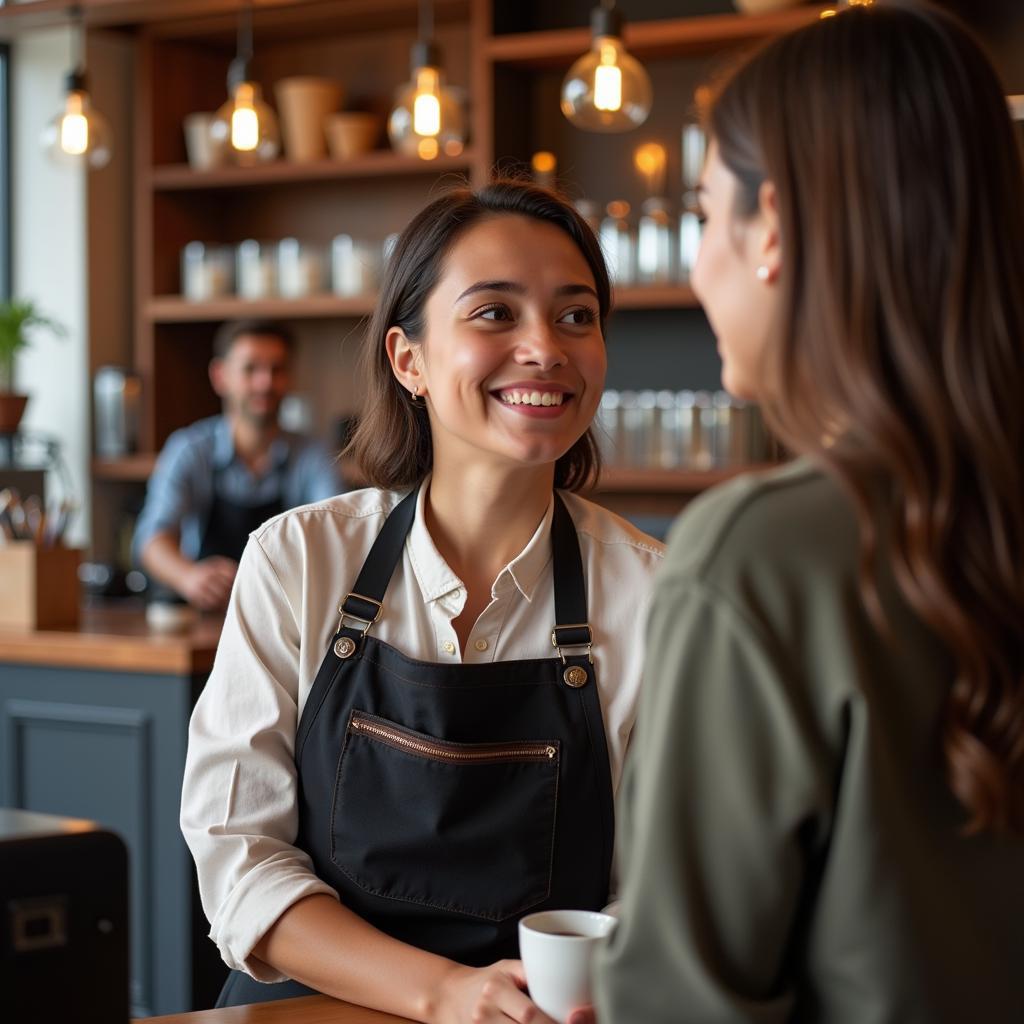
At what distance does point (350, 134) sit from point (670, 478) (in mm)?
1706

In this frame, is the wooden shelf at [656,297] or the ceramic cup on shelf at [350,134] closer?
the wooden shelf at [656,297]

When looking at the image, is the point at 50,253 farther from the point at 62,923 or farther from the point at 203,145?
the point at 62,923

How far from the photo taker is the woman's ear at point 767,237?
0.94 metres

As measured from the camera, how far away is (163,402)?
221 inches

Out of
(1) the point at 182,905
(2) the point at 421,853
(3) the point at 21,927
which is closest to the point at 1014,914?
(3) the point at 21,927

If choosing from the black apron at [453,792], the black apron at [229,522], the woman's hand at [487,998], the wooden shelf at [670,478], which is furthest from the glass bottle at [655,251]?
the woman's hand at [487,998]

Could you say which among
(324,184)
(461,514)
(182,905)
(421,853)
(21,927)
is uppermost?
(324,184)

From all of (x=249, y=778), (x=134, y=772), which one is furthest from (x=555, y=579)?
(x=134, y=772)

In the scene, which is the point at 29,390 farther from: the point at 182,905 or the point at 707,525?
the point at 707,525

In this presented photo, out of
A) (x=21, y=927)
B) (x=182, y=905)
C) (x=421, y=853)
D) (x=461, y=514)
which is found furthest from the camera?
(x=182, y=905)

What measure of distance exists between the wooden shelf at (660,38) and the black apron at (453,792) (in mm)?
3177

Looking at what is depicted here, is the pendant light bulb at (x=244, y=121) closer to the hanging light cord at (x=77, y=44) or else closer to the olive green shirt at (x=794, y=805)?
the hanging light cord at (x=77, y=44)

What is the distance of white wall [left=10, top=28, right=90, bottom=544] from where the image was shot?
5590 mm

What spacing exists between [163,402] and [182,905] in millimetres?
2665
